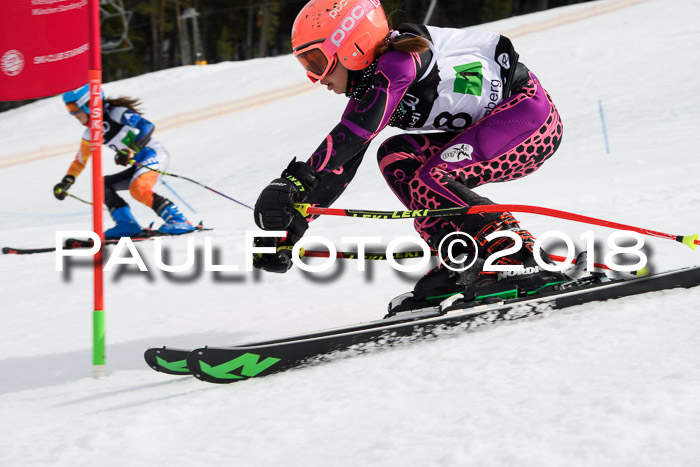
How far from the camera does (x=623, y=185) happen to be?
265 inches

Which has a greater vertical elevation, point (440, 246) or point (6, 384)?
point (440, 246)

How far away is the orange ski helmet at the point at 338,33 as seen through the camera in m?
2.82

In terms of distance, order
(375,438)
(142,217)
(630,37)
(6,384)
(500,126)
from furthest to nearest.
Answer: (630,37) < (142,217) < (500,126) < (6,384) < (375,438)

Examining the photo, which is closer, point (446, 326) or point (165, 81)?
point (446, 326)

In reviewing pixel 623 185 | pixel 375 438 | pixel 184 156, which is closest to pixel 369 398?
pixel 375 438

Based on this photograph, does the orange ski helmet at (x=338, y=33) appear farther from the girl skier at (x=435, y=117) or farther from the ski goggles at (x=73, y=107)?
the ski goggles at (x=73, y=107)

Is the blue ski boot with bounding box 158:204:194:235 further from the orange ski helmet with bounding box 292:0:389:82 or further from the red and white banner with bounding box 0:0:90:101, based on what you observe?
the orange ski helmet with bounding box 292:0:389:82

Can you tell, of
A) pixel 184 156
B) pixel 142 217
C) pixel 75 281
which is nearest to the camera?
pixel 75 281

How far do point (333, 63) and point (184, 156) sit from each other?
1307 centimetres

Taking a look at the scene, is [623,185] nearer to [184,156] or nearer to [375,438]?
[375,438]

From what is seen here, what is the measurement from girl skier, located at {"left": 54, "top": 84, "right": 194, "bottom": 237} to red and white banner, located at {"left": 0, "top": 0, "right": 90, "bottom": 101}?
3733 mm

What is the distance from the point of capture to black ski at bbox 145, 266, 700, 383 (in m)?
2.46

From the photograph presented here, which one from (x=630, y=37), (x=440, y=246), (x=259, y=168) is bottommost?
(x=440, y=246)

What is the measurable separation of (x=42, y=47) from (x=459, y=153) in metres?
1.93
